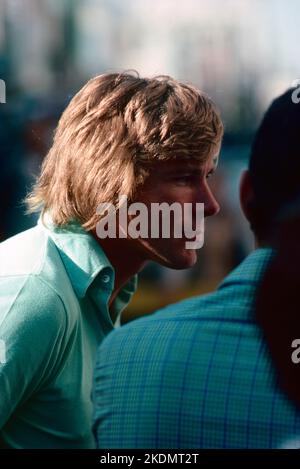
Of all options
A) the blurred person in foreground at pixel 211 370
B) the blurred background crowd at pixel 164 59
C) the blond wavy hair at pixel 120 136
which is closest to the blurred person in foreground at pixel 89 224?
the blond wavy hair at pixel 120 136

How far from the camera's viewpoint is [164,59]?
1.80 meters

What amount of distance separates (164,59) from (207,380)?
0.86m

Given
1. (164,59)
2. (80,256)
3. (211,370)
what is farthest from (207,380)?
(164,59)

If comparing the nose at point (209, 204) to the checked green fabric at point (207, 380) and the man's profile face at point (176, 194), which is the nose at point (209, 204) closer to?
the man's profile face at point (176, 194)

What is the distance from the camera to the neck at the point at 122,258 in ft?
5.66

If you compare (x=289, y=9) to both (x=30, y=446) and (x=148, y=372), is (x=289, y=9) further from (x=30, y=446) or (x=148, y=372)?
(x=30, y=446)

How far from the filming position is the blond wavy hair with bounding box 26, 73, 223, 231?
5.46ft

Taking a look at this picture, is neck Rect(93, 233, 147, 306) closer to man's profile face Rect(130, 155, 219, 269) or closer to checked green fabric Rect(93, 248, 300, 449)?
man's profile face Rect(130, 155, 219, 269)

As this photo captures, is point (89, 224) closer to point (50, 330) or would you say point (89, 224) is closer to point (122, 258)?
point (122, 258)

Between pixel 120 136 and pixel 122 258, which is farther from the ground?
pixel 120 136

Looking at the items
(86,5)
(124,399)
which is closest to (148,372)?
(124,399)

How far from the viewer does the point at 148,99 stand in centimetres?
166

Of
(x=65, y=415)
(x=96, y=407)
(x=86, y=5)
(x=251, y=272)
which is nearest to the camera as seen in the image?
(x=251, y=272)
